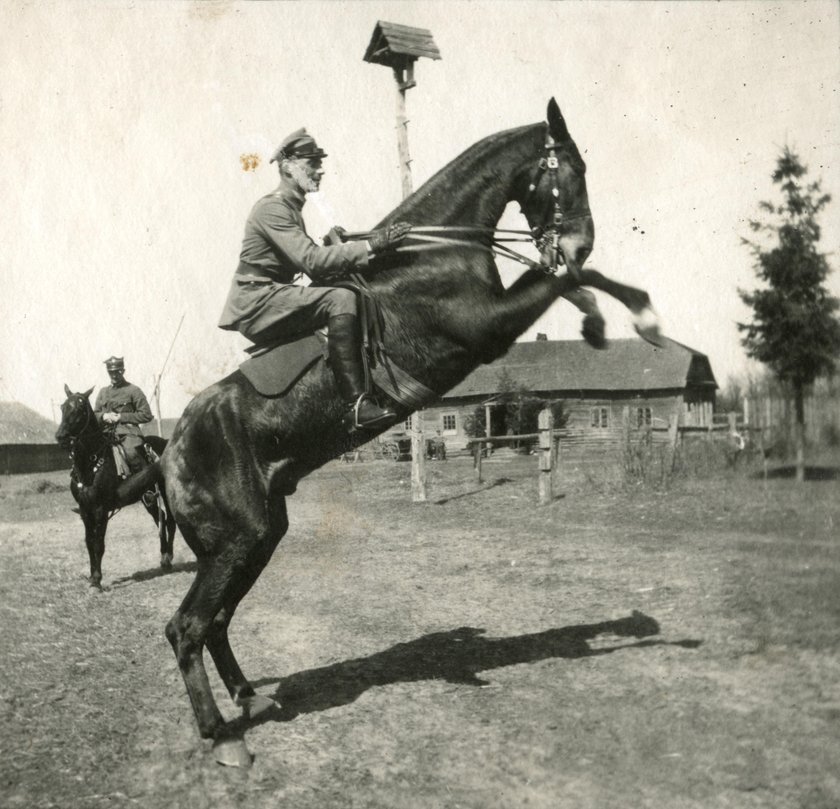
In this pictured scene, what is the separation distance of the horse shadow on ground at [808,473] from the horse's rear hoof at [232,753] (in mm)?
13980

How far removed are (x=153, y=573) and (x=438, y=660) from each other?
6.41 m

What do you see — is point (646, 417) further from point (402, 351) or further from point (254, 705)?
point (254, 705)

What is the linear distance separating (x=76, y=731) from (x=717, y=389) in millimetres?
47486

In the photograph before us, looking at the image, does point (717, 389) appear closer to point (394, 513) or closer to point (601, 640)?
point (394, 513)

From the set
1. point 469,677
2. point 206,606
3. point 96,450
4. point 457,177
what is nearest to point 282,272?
point 457,177

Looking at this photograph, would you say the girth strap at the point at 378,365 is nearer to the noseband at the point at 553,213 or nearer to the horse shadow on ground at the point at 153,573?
the noseband at the point at 553,213

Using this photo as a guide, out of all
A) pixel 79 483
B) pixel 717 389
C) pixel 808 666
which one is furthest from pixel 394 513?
pixel 717 389

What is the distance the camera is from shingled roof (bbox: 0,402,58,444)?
147 ft

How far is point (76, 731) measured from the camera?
4902mm

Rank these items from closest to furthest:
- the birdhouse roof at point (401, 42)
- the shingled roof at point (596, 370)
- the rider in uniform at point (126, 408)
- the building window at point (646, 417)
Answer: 1. the birdhouse roof at point (401, 42)
2. the rider in uniform at point (126, 408)
3. the building window at point (646, 417)
4. the shingled roof at point (596, 370)

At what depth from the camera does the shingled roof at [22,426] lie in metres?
44.9

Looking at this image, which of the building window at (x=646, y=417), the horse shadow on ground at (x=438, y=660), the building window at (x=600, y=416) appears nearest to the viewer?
the horse shadow on ground at (x=438, y=660)

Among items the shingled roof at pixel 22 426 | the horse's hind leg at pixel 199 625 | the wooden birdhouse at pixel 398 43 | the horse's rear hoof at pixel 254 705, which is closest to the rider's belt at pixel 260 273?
the horse's hind leg at pixel 199 625

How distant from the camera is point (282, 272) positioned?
5090mm
